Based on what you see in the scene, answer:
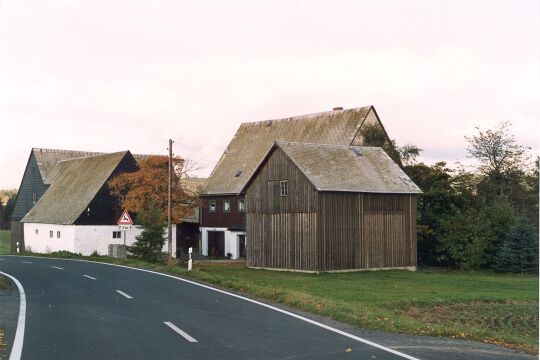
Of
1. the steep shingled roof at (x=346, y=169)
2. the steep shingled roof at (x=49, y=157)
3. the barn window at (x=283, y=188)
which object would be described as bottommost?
the barn window at (x=283, y=188)

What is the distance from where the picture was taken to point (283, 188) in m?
35.4

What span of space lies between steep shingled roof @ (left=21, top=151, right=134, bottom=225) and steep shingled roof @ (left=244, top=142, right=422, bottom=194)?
70.5ft

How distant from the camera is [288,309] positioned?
15.1 meters

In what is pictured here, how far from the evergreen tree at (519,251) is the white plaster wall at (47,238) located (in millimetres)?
33039

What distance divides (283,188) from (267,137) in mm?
19251

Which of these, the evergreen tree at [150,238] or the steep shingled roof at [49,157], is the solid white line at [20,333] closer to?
the evergreen tree at [150,238]

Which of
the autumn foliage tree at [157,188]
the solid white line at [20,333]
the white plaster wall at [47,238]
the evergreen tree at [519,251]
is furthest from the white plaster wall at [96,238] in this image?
the solid white line at [20,333]

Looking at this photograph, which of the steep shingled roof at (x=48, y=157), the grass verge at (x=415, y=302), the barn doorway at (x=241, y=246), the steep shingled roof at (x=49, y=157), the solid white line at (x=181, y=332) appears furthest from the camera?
the steep shingled roof at (x=48, y=157)

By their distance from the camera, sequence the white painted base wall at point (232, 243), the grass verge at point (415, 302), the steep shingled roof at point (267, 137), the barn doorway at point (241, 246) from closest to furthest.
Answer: the grass verge at point (415, 302) → the steep shingled roof at point (267, 137) → the barn doorway at point (241, 246) → the white painted base wall at point (232, 243)

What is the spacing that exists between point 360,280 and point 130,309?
16.4 metres

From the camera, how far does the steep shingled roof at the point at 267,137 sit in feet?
157

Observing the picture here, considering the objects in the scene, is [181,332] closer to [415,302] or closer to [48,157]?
[415,302]

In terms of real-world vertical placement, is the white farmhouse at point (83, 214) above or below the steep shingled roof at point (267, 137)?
below

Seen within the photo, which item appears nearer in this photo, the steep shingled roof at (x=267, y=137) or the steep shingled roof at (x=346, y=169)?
the steep shingled roof at (x=346, y=169)
